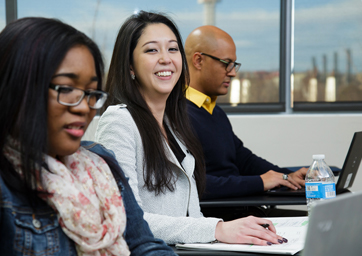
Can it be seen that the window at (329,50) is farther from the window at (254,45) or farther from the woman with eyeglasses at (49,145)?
the woman with eyeglasses at (49,145)

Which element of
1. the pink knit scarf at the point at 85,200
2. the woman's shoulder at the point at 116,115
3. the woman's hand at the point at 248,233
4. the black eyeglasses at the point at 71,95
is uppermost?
the black eyeglasses at the point at 71,95

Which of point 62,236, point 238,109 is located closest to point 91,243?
point 62,236

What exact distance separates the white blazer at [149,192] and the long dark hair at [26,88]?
1.65 feet

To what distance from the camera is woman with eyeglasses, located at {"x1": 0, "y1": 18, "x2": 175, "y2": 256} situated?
0.81 metres

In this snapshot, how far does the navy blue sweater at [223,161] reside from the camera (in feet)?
6.12

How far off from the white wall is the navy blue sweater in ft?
3.68

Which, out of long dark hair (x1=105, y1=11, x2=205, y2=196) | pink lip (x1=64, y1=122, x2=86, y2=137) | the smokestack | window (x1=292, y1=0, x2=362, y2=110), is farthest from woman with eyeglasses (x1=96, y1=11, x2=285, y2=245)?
the smokestack

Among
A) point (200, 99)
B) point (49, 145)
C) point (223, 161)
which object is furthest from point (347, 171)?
point (49, 145)

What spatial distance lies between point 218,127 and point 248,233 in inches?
44.3

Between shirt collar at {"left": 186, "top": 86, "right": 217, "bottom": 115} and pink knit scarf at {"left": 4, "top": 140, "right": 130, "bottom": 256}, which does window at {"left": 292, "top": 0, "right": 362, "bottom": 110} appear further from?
pink knit scarf at {"left": 4, "top": 140, "right": 130, "bottom": 256}

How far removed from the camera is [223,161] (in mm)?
2164

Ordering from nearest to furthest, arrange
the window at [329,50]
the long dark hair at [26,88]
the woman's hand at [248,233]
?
the long dark hair at [26,88]
the woman's hand at [248,233]
the window at [329,50]

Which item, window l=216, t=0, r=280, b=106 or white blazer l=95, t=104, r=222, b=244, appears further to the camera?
window l=216, t=0, r=280, b=106

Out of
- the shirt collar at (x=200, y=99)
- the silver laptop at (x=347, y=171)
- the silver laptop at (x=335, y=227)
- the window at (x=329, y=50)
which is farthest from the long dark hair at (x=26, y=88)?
the window at (x=329, y=50)
